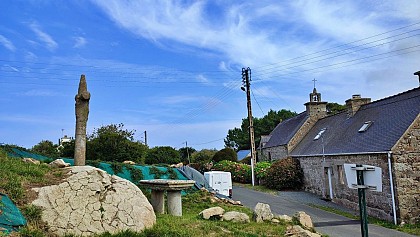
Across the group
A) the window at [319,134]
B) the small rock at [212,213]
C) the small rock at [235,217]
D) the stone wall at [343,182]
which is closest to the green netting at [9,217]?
the small rock at [212,213]

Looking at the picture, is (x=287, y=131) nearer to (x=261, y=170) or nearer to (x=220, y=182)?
(x=261, y=170)

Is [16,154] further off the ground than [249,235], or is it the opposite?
[16,154]

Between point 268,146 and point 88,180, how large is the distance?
83.1 feet

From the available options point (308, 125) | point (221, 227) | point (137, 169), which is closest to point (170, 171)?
point (137, 169)

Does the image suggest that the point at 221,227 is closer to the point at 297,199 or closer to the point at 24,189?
the point at 24,189

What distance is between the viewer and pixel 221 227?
8422 mm

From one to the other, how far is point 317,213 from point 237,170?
512 inches

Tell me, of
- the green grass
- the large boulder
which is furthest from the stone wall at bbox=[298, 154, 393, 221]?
the large boulder

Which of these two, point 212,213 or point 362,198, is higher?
point 362,198

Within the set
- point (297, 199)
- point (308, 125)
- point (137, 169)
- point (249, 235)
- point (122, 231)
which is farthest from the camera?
point (308, 125)

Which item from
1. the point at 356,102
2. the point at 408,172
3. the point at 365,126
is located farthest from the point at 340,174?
the point at 356,102

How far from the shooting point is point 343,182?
56.5ft

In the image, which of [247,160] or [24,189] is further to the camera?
[247,160]

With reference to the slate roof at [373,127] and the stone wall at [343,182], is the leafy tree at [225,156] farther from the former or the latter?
the stone wall at [343,182]
